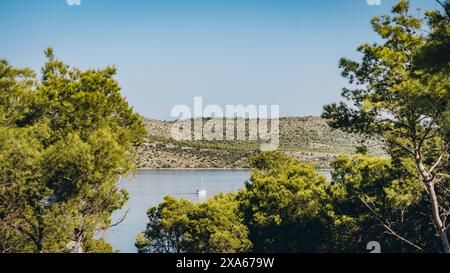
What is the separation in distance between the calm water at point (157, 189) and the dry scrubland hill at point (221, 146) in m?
3.64

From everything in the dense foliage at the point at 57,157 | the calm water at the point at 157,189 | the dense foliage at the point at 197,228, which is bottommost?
the calm water at the point at 157,189

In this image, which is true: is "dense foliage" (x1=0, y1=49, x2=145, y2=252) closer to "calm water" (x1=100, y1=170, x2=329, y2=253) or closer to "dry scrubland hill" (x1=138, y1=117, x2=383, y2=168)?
"calm water" (x1=100, y1=170, x2=329, y2=253)

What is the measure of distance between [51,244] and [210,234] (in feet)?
57.9

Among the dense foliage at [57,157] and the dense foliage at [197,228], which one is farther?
the dense foliage at [197,228]

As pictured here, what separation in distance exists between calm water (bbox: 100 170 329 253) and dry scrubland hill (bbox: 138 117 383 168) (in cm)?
364


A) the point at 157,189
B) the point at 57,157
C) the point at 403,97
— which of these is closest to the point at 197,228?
the point at 57,157

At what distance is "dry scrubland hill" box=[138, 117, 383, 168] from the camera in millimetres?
137000

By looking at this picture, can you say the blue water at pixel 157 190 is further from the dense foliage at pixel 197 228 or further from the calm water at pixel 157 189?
the dense foliage at pixel 197 228

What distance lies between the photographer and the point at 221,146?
15812cm

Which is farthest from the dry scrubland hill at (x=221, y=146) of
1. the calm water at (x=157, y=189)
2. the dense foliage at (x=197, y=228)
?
the dense foliage at (x=197, y=228)

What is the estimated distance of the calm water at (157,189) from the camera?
188 ft

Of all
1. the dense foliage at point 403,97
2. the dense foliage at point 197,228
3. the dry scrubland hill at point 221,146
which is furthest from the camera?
the dry scrubland hill at point 221,146
